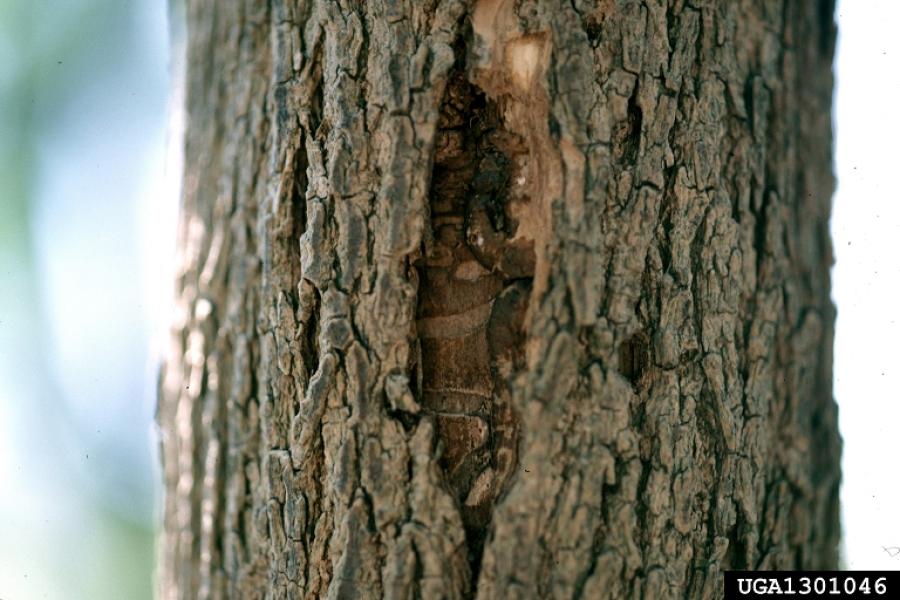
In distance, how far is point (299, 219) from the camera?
1.29 meters

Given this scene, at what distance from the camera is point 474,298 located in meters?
1.20

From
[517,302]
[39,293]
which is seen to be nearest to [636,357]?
[517,302]

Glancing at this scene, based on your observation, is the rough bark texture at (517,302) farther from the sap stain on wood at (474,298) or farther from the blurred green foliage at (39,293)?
the blurred green foliage at (39,293)

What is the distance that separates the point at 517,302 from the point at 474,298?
0.07 m

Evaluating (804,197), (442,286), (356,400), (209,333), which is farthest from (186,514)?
(804,197)

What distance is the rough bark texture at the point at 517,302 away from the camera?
1.13 m

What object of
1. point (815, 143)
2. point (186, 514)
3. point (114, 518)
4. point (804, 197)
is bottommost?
point (114, 518)

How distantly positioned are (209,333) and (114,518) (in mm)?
2143

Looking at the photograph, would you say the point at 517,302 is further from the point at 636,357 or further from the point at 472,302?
the point at 636,357

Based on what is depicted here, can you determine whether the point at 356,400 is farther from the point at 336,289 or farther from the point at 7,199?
the point at 7,199

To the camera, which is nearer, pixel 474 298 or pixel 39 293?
pixel 474 298

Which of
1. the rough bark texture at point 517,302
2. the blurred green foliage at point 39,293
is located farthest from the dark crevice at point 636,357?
the blurred green foliage at point 39,293

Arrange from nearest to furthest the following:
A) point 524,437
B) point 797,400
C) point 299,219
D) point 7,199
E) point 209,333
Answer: point 524,437 < point 299,219 < point 797,400 < point 209,333 < point 7,199

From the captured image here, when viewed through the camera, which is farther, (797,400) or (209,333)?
(209,333)
